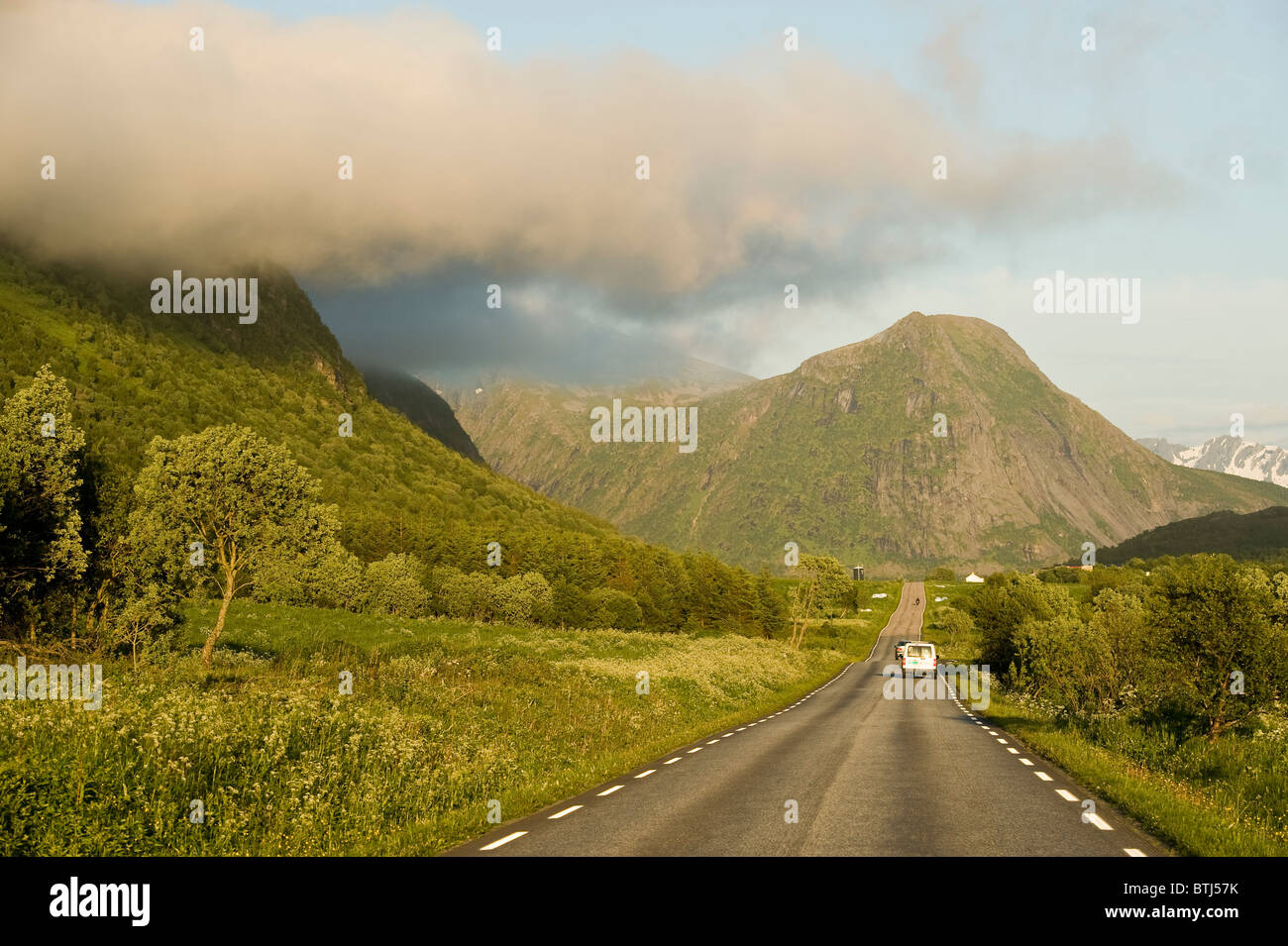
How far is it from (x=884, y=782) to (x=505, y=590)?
8143 centimetres

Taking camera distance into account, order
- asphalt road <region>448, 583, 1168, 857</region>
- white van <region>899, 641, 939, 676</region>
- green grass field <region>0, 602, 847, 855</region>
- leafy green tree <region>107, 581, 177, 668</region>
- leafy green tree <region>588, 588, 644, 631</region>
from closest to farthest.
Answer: green grass field <region>0, 602, 847, 855</region>
asphalt road <region>448, 583, 1168, 857</region>
leafy green tree <region>107, 581, 177, 668</region>
white van <region>899, 641, 939, 676</region>
leafy green tree <region>588, 588, 644, 631</region>

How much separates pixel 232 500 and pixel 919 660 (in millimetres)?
48141

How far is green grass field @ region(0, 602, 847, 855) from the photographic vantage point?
9.77 metres

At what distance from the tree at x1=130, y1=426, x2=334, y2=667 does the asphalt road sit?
22765 mm

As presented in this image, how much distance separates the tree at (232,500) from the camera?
3575cm

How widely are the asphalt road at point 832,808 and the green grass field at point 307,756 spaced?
4.21ft

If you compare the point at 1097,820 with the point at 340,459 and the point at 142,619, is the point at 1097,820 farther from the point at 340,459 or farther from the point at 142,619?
the point at 340,459

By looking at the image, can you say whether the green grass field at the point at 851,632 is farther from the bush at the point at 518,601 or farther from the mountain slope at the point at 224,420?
the bush at the point at 518,601

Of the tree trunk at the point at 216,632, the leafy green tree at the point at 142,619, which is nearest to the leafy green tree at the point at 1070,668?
the tree trunk at the point at 216,632

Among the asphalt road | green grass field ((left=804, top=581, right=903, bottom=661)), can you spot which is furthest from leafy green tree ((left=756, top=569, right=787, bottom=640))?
the asphalt road

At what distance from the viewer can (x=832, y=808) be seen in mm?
12758

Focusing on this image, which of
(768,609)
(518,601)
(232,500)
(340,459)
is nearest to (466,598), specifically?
(518,601)

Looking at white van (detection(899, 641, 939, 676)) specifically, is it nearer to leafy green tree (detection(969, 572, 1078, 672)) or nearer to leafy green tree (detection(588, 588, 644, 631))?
leafy green tree (detection(969, 572, 1078, 672))

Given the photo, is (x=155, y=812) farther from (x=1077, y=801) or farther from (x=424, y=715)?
(x=1077, y=801)
